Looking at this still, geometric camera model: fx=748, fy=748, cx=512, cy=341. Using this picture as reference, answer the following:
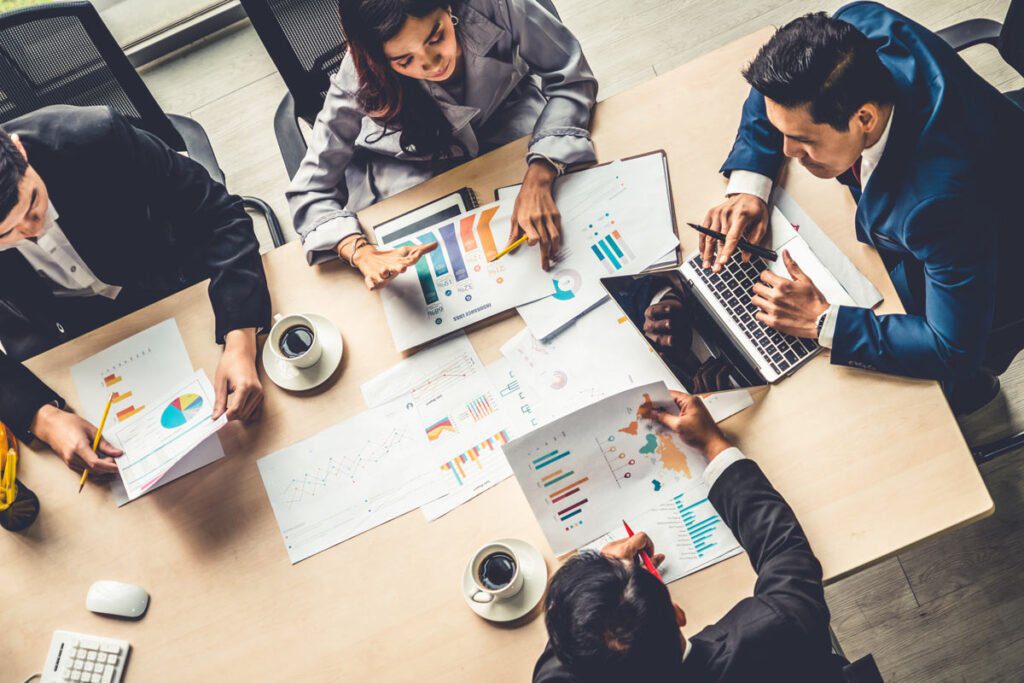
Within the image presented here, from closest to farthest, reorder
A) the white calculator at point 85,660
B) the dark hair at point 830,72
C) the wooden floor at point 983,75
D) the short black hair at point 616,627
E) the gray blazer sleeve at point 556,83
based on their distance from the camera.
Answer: the short black hair at point 616,627 < the dark hair at point 830,72 < the white calculator at point 85,660 < the gray blazer sleeve at point 556,83 < the wooden floor at point 983,75

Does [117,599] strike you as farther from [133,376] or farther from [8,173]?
[8,173]

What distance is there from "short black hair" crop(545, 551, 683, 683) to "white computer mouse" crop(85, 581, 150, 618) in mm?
791

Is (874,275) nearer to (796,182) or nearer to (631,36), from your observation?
(796,182)

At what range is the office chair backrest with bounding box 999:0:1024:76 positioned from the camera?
1.29m

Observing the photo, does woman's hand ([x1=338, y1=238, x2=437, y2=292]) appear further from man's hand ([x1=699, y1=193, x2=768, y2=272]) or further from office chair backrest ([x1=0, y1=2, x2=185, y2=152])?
office chair backrest ([x1=0, y1=2, x2=185, y2=152])

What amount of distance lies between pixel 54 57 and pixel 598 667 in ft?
5.01

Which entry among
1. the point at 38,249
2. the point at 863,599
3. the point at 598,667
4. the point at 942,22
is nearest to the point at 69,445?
the point at 38,249

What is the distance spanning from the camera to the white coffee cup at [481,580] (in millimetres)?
1175

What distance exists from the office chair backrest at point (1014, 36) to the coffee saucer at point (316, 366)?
1.32 meters

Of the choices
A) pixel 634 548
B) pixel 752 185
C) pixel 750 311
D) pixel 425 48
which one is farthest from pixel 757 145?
pixel 634 548

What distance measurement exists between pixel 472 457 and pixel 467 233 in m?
0.43

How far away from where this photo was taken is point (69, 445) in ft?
4.60

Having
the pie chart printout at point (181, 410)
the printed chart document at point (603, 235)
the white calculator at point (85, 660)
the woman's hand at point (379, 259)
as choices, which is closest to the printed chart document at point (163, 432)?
the pie chart printout at point (181, 410)

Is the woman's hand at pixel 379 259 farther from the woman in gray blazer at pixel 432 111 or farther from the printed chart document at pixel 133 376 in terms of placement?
the printed chart document at pixel 133 376
